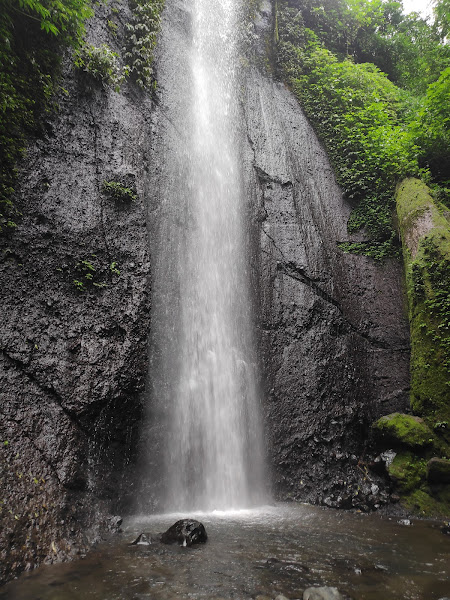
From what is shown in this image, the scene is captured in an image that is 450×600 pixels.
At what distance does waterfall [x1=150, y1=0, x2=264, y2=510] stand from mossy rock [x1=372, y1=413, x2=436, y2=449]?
2.04 metres

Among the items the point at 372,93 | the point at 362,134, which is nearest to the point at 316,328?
the point at 362,134

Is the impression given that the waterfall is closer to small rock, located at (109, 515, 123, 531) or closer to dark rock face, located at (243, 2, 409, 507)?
dark rock face, located at (243, 2, 409, 507)

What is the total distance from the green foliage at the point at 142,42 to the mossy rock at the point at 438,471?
8.73 meters

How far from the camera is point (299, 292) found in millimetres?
7312

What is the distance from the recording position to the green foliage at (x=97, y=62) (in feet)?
20.8

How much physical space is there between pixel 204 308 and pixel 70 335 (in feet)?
9.03

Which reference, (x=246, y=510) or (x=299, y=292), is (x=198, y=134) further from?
(x=246, y=510)

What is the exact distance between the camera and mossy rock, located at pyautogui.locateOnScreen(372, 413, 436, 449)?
5.32 meters

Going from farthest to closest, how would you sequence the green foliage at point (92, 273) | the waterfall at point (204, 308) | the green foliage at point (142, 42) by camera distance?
the green foliage at point (142, 42) → the waterfall at point (204, 308) → the green foliage at point (92, 273)

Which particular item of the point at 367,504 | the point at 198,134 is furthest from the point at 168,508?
the point at 198,134

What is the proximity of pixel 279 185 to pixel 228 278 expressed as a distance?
2847 mm

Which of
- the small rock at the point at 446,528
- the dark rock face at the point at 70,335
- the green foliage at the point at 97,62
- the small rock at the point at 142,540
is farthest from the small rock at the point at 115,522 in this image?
the green foliage at the point at 97,62

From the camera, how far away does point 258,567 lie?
3.07 meters

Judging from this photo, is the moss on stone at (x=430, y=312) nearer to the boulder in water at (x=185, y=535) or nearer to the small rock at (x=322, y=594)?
the small rock at (x=322, y=594)
